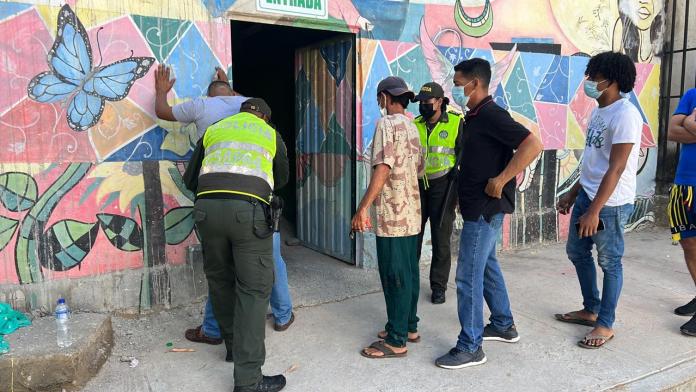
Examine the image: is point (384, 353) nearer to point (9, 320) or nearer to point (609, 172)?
point (609, 172)

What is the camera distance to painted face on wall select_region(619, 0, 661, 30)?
274 inches

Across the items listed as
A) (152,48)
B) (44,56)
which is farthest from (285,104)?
(44,56)

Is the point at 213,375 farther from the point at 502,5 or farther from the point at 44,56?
the point at 502,5

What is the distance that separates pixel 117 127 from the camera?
13.2 ft

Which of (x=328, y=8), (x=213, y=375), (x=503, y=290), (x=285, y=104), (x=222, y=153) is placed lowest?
(x=213, y=375)

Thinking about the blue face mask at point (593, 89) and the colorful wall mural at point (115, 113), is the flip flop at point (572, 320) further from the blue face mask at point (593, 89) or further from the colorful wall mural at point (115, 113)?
the colorful wall mural at point (115, 113)

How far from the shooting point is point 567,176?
21.9ft

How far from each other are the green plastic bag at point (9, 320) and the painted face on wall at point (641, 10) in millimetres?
7362

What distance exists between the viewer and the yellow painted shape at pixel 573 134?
6.57m

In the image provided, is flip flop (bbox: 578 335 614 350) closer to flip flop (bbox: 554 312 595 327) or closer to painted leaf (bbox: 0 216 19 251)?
flip flop (bbox: 554 312 595 327)

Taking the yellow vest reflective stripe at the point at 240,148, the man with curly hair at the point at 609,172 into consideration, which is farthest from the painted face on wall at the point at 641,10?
the yellow vest reflective stripe at the point at 240,148

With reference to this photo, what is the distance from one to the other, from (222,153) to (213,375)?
1.39 m

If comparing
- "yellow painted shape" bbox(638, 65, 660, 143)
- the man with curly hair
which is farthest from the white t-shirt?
"yellow painted shape" bbox(638, 65, 660, 143)

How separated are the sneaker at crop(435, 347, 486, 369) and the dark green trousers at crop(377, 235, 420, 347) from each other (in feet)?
0.96
